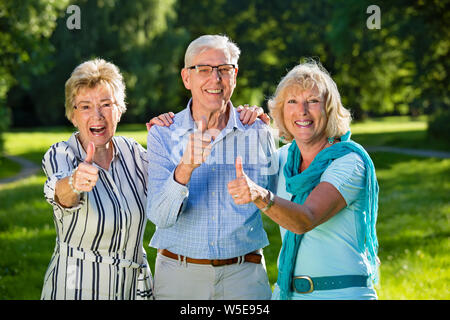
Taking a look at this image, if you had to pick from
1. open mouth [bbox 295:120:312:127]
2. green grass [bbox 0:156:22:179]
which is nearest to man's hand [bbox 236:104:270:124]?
open mouth [bbox 295:120:312:127]

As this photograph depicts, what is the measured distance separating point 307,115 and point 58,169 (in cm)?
141

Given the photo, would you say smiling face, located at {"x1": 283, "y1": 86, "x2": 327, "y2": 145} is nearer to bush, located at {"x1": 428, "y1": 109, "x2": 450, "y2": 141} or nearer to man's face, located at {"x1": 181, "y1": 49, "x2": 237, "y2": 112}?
man's face, located at {"x1": 181, "y1": 49, "x2": 237, "y2": 112}

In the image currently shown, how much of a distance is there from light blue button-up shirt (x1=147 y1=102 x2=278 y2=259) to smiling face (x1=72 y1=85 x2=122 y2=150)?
0.89 feet

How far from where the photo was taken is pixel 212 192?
10.6 feet

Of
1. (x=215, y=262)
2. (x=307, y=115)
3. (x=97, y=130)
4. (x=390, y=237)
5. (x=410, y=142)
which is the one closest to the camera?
(x=307, y=115)

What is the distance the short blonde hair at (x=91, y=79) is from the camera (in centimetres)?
324

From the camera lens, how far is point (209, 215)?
3.18 m

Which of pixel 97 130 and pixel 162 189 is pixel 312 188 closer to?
pixel 162 189

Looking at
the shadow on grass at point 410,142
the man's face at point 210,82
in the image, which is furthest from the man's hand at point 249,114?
the shadow on grass at point 410,142

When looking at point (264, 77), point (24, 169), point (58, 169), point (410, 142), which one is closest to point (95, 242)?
point (58, 169)

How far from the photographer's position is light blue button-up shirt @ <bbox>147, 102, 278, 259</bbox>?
10.3ft

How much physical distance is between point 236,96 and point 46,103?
1518cm

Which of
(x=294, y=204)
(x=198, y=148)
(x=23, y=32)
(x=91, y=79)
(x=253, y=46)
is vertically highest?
(x=253, y=46)

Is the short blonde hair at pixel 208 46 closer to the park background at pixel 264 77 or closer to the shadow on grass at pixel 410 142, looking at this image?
the park background at pixel 264 77
